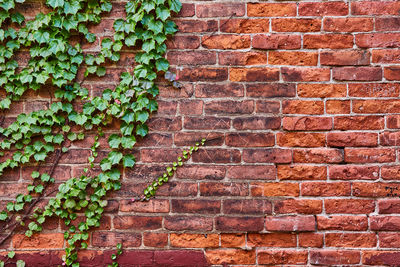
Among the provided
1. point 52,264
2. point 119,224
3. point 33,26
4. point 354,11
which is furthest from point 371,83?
point 52,264

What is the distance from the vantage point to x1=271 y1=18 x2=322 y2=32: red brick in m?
1.71

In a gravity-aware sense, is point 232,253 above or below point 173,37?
below

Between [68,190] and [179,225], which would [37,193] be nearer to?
[68,190]

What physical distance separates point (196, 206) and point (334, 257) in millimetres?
794

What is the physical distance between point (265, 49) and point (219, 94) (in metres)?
0.35

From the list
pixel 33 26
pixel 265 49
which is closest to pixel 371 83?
pixel 265 49

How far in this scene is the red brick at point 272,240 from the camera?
67.6 inches

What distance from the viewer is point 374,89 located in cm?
171

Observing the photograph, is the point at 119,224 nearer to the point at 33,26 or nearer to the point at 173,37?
the point at 173,37

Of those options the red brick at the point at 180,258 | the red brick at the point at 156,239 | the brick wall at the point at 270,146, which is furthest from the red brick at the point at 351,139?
the red brick at the point at 156,239

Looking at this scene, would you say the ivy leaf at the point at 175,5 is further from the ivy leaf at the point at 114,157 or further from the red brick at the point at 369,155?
the red brick at the point at 369,155

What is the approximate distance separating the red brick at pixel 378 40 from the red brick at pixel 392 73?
4.8 inches

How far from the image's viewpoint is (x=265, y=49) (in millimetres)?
1727

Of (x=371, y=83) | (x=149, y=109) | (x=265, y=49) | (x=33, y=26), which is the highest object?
(x=33, y=26)
